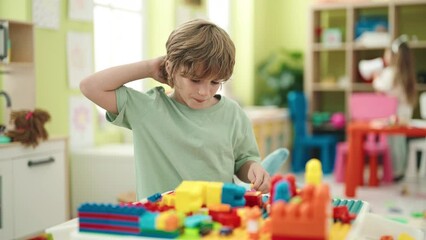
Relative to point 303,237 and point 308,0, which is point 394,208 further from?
point 303,237

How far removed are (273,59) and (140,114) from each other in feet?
15.8

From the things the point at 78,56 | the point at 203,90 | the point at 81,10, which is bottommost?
the point at 203,90

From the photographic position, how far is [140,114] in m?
1.55

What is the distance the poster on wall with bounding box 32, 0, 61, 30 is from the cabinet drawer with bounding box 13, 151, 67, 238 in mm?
860

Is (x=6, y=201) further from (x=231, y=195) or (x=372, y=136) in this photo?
(x=372, y=136)

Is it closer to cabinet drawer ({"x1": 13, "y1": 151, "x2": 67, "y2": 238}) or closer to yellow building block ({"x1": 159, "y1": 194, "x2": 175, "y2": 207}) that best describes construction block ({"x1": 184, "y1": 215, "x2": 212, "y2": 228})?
yellow building block ({"x1": 159, "y1": 194, "x2": 175, "y2": 207})

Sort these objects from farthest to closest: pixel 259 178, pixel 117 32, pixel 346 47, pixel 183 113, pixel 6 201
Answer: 1. pixel 346 47
2. pixel 117 32
3. pixel 6 201
4. pixel 183 113
5. pixel 259 178

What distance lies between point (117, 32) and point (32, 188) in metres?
1.72

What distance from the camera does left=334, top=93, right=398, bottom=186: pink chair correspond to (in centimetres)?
521

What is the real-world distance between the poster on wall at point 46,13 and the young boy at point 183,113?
81.2 inches

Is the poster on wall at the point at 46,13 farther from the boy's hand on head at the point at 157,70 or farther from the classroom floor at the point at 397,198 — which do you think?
the classroom floor at the point at 397,198

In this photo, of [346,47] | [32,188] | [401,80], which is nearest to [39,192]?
[32,188]

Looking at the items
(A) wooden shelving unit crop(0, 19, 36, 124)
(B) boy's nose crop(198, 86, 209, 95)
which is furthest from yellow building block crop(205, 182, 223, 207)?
(A) wooden shelving unit crop(0, 19, 36, 124)

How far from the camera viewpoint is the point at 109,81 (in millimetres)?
1497
